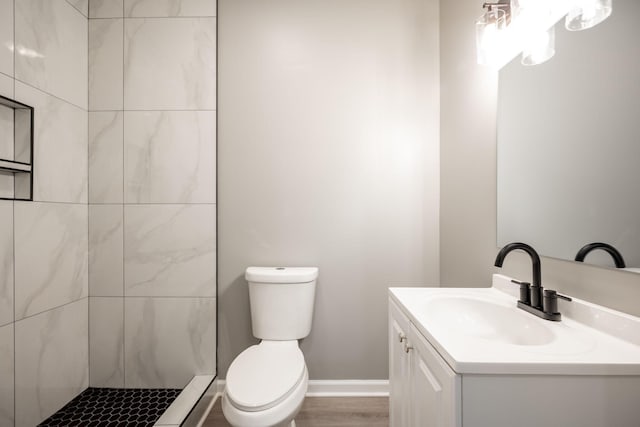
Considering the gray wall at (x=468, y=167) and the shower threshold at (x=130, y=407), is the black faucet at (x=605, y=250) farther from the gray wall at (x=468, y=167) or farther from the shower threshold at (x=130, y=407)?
the shower threshold at (x=130, y=407)

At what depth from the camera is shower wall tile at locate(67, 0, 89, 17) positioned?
1638 millimetres

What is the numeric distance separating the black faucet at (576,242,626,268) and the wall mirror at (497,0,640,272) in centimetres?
1

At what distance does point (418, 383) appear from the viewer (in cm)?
86

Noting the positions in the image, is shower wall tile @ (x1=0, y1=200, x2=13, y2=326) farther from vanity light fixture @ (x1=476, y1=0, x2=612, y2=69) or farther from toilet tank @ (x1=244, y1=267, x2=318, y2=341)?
vanity light fixture @ (x1=476, y1=0, x2=612, y2=69)

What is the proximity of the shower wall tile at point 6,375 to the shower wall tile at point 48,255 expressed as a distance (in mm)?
88

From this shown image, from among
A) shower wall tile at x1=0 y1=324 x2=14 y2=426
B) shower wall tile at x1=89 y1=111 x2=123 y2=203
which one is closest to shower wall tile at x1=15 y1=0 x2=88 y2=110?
shower wall tile at x1=89 y1=111 x2=123 y2=203

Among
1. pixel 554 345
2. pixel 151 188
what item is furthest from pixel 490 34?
pixel 151 188

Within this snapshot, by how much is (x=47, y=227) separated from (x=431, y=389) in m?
1.84

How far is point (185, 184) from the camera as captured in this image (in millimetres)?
1747

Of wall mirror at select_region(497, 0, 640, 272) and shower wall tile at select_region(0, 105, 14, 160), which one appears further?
shower wall tile at select_region(0, 105, 14, 160)

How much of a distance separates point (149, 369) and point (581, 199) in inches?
86.9

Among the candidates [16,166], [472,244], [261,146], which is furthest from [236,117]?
[472,244]

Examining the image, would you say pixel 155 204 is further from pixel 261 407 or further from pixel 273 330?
pixel 261 407

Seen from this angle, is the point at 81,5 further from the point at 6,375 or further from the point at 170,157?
the point at 6,375
